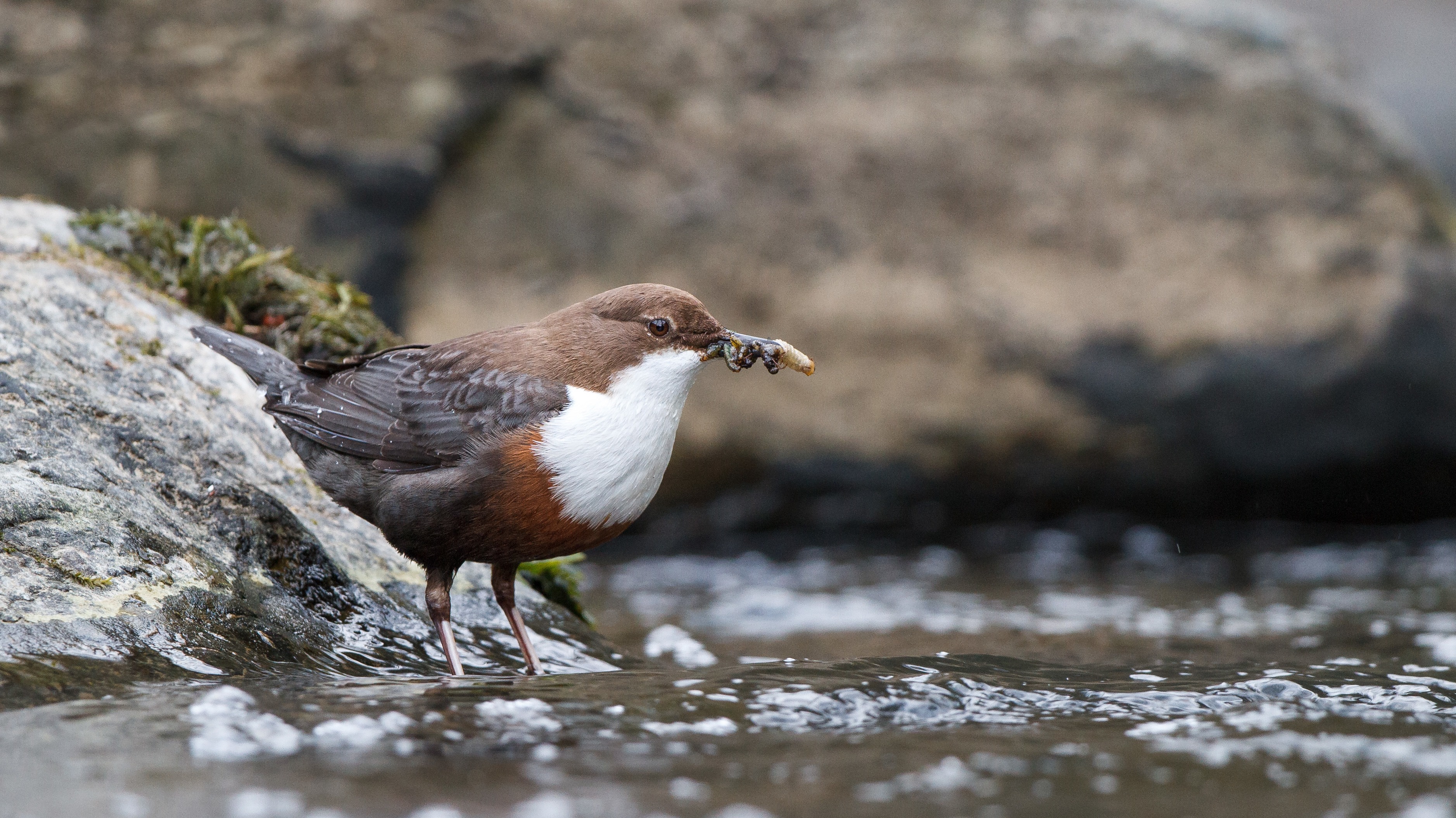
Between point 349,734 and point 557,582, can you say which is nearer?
point 349,734

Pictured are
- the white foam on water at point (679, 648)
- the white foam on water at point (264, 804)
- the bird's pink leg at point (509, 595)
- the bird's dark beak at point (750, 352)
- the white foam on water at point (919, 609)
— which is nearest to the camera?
the white foam on water at point (264, 804)

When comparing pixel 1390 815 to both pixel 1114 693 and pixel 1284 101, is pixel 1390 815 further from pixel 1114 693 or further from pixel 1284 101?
pixel 1284 101

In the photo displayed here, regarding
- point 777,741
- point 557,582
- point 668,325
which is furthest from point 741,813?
point 557,582

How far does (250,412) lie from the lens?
4254 millimetres

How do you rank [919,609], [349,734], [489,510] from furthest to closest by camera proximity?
[919,609] < [489,510] < [349,734]

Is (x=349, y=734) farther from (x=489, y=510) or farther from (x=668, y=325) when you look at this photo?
(x=668, y=325)

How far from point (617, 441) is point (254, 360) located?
1.24m

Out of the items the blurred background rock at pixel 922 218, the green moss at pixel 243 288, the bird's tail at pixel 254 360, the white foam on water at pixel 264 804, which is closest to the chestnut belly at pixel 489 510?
the bird's tail at pixel 254 360

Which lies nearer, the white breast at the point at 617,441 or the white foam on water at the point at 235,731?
the white foam on water at the point at 235,731

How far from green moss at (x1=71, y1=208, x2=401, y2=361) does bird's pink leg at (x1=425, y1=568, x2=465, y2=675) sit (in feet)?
4.81

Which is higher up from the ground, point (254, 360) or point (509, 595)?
point (254, 360)

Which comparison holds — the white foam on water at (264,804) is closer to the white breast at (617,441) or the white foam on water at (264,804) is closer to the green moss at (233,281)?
the white breast at (617,441)

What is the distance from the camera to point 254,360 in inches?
159

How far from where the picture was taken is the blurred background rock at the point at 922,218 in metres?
7.90
